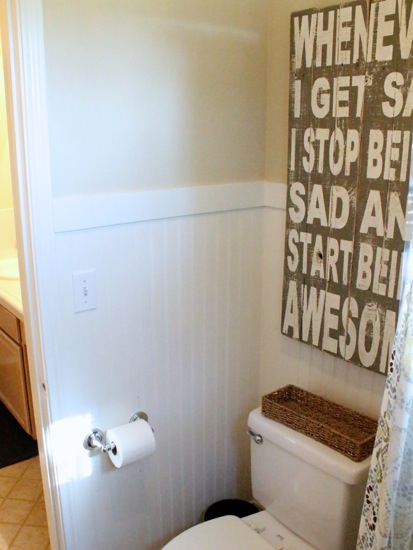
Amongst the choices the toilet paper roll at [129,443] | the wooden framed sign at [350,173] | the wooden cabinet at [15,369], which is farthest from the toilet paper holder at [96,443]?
the wooden cabinet at [15,369]

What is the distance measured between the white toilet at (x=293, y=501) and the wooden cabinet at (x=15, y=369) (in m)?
1.24

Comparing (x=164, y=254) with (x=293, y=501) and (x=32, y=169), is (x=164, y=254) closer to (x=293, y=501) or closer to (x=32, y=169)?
(x=32, y=169)

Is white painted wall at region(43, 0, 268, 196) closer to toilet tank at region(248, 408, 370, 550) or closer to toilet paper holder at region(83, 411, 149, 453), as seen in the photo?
toilet paper holder at region(83, 411, 149, 453)

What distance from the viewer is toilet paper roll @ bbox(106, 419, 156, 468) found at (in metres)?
1.58

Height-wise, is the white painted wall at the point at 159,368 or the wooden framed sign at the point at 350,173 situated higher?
the wooden framed sign at the point at 350,173

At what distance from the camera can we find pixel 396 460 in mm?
1201

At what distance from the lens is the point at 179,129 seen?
165 cm

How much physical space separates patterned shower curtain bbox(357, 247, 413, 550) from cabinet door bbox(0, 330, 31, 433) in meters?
→ 1.76

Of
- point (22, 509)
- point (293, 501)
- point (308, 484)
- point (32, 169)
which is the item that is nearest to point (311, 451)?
point (308, 484)

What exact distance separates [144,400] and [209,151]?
82 cm

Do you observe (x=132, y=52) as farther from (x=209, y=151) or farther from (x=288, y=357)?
(x=288, y=357)

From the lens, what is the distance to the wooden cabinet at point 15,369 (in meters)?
2.52

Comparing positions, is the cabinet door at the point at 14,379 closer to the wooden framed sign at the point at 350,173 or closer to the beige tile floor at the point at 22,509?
the beige tile floor at the point at 22,509

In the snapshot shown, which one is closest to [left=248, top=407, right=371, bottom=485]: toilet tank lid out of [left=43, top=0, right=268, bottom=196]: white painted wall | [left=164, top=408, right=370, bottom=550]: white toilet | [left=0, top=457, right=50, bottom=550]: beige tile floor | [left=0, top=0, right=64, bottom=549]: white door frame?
[left=164, top=408, right=370, bottom=550]: white toilet
